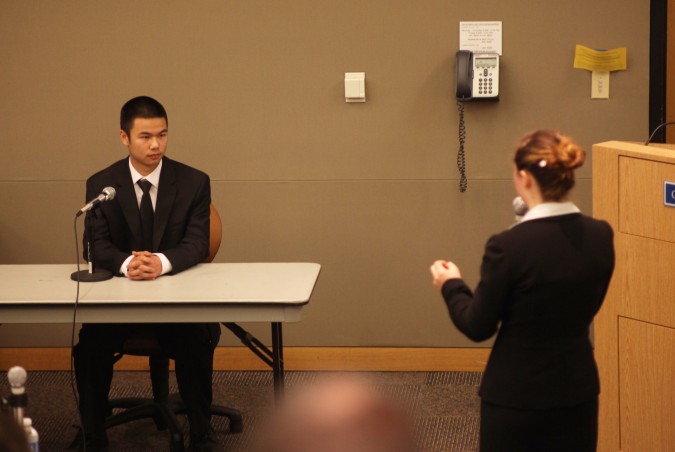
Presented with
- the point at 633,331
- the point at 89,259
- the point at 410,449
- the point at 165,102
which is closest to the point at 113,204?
the point at 89,259

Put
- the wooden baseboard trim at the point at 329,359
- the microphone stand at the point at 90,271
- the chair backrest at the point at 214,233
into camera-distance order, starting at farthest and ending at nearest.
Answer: the wooden baseboard trim at the point at 329,359, the chair backrest at the point at 214,233, the microphone stand at the point at 90,271

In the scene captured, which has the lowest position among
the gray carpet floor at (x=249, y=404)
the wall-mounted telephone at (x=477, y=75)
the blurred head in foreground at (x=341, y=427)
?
the gray carpet floor at (x=249, y=404)

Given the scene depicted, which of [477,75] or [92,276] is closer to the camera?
[92,276]

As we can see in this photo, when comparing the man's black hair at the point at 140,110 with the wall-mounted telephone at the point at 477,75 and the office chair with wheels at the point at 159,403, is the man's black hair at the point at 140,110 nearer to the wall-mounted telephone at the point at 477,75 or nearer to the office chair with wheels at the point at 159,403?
the office chair with wheels at the point at 159,403

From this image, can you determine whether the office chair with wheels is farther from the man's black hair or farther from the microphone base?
the man's black hair

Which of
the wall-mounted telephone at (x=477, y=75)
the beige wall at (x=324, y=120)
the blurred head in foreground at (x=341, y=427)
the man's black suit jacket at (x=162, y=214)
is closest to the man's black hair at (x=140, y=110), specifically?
the man's black suit jacket at (x=162, y=214)

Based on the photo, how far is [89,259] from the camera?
3764mm

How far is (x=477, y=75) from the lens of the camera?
4609 millimetres

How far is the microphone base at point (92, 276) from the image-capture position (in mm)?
3684

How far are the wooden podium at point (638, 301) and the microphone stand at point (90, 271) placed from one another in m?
1.85

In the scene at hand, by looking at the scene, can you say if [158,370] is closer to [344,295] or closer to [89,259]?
[89,259]


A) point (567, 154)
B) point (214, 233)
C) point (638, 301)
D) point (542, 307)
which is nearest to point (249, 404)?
point (214, 233)

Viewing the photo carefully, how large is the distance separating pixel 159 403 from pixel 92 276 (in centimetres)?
68

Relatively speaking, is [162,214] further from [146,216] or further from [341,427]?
[341,427]
